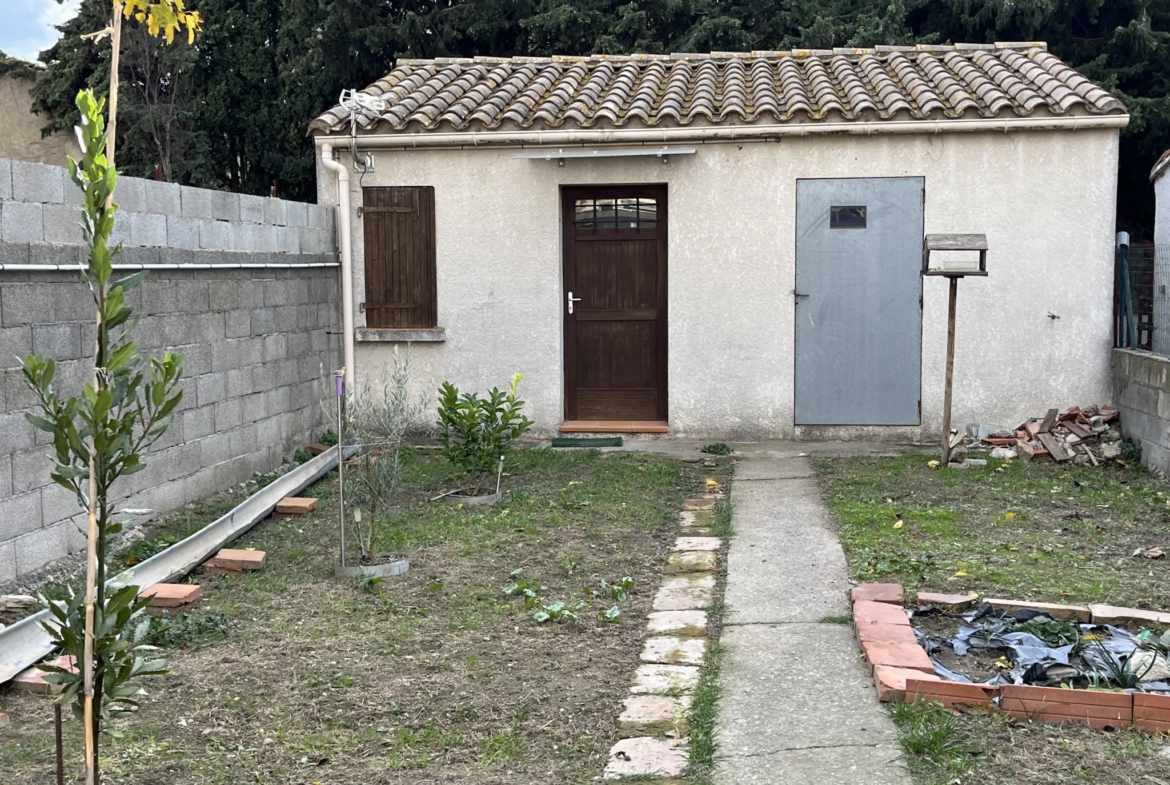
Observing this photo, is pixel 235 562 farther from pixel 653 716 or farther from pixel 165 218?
pixel 653 716

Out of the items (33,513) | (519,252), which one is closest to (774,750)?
(33,513)

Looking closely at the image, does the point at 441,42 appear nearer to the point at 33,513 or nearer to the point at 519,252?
the point at 519,252

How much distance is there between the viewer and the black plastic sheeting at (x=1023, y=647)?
4.45m

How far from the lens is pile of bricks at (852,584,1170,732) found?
4.04 m

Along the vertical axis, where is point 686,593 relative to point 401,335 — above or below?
below

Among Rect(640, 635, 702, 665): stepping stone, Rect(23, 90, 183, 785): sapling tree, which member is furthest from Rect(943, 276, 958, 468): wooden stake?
Rect(23, 90, 183, 785): sapling tree

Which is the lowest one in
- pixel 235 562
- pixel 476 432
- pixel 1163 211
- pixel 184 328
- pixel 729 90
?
pixel 235 562

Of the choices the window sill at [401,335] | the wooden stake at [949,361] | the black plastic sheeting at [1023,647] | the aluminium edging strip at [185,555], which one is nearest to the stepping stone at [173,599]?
the aluminium edging strip at [185,555]

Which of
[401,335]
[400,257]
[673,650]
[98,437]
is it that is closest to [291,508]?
[401,335]

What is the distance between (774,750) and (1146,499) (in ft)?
17.3

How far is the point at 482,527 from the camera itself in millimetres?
7371

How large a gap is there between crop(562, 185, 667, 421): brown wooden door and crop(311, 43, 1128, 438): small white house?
0.02 m

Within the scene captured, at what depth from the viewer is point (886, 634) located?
491 centimetres

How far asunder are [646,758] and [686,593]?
2.04 m
